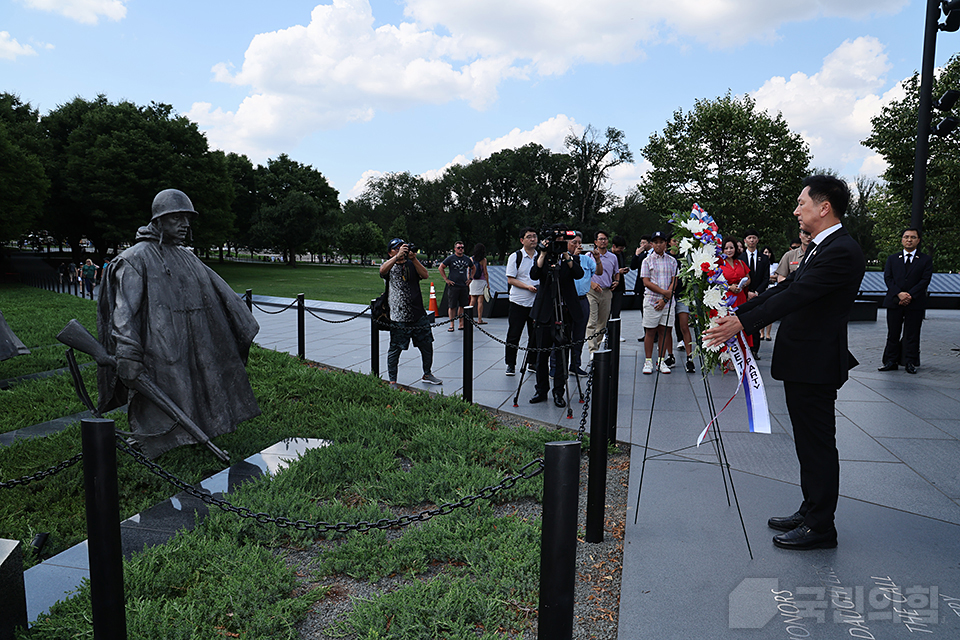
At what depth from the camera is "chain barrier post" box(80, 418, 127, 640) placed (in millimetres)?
2238

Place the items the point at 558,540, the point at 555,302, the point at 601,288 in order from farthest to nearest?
1. the point at 601,288
2. the point at 555,302
3. the point at 558,540

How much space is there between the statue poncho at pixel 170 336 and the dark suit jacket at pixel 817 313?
148 inches

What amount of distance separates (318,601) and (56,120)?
4869 cm

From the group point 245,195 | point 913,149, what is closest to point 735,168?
point 913,149

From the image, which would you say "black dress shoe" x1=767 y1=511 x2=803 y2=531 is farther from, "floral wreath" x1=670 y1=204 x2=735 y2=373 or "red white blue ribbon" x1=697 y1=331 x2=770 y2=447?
"floral wreath" x1=670 y1=204 x2=735 y2=373

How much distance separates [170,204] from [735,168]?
34686mm

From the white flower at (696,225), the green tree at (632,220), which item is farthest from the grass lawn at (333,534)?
the green tree at (632,220)

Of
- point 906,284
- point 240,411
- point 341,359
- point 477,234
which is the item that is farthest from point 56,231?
point 906,284

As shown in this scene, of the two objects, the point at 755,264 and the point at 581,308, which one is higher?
the point at 755,264

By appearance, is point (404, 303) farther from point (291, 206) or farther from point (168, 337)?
point (291, 206)

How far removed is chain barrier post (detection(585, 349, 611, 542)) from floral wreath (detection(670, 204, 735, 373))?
2.15ft

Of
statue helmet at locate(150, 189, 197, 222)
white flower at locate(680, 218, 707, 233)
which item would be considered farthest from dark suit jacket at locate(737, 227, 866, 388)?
statue helmet at locate(150, 189, 197, 222)

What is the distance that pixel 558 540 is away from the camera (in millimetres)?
2061

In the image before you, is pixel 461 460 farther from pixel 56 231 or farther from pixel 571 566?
pixel 56 231
